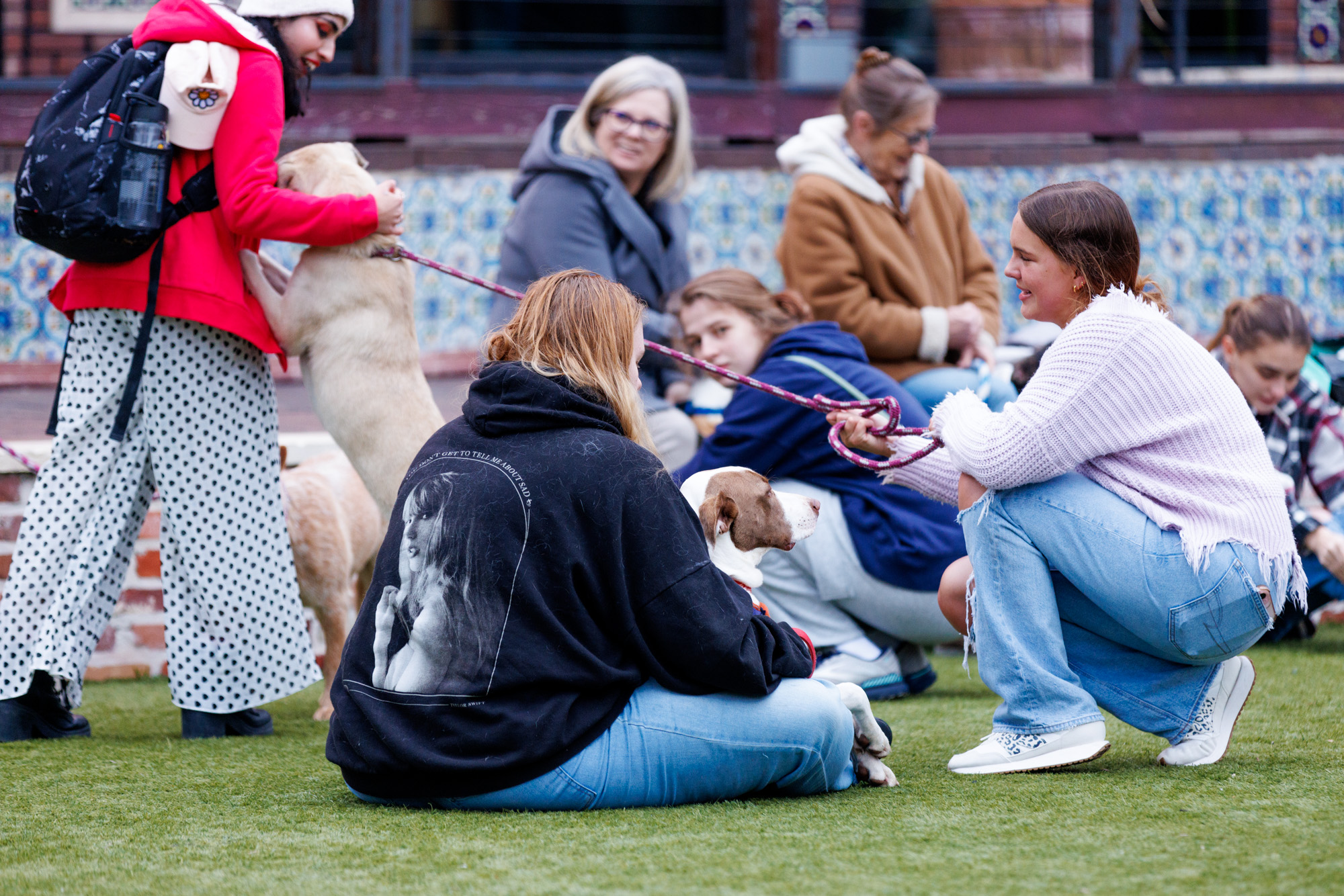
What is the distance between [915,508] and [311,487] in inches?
65.4

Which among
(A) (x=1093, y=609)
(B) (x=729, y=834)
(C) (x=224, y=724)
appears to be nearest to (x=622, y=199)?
(C) (x=224, y=724)

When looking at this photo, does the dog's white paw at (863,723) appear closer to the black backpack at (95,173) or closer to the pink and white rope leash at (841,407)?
the pink and white rope leash at (841,407)

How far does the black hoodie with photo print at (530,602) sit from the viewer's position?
7.97ft

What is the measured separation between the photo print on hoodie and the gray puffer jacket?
1.90m

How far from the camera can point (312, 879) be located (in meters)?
2.17

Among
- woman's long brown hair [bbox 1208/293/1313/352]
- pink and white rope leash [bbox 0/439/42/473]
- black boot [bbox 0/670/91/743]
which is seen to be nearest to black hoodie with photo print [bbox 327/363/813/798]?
black boot [bbox 0/670/91/743]

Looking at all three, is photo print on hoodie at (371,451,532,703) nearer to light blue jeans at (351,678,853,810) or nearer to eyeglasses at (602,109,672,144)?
light blue jeans at (351,678,853,810)

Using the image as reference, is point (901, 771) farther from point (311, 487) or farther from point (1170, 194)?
point (1170, 194)

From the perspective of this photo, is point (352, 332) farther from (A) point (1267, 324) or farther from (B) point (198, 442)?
(A) point (1267, 324)

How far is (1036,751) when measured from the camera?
2.84 metres

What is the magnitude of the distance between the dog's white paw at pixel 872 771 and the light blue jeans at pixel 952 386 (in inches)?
78.6

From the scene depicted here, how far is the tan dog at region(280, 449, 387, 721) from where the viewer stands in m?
4.00

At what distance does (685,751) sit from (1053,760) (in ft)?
2.48

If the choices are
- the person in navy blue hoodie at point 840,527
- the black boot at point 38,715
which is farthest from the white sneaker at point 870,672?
the black boot at point 38,715
